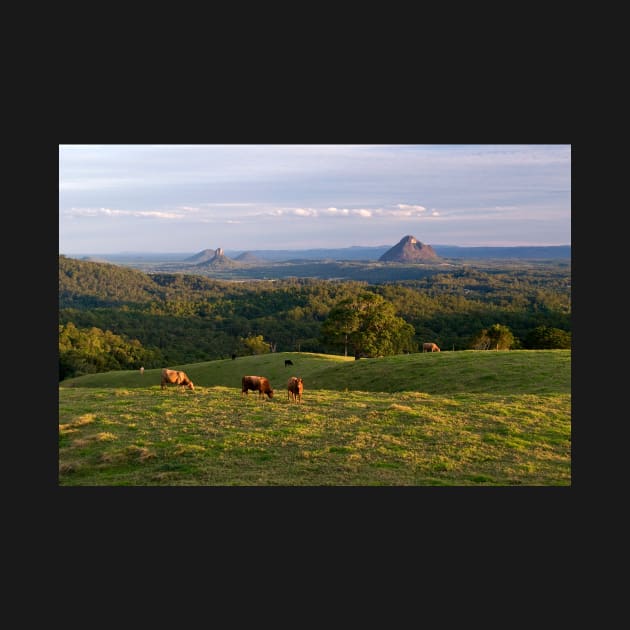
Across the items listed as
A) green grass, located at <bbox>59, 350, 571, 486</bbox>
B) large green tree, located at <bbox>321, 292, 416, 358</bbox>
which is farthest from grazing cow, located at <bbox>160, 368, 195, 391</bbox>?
large green tree, located at <bbox>321, 292, 416, 358</bbox>

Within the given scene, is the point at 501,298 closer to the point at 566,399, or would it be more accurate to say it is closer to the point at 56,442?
the point at 566,399

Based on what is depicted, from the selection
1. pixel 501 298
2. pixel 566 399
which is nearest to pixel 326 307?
pixel 501 298

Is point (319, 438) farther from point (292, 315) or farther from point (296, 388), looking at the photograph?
point (292, 315)

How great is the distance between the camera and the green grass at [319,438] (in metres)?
10.1

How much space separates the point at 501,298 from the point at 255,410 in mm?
82392

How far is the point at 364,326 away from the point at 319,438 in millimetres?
30795

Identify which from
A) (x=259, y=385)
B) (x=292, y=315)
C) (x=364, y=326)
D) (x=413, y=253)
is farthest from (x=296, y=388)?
(x=413, y=253)

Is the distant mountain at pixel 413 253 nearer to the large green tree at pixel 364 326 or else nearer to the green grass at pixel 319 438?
the large green tree at pixel 364 326

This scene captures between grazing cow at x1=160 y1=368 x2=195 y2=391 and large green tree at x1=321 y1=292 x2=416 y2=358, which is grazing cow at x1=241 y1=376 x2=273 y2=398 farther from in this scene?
large green tree at x1=321 y1=292 x2=416 y2=358

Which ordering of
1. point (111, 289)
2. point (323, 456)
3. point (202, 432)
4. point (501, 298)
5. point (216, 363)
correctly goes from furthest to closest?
1. point (111, 289)
2. point (501, 298)
3. point (216, 363)
4. point (202, 432)
5. point (323, 456)

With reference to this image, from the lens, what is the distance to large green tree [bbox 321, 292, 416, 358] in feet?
136

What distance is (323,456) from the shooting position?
10742mm

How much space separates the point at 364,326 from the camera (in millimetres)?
42438

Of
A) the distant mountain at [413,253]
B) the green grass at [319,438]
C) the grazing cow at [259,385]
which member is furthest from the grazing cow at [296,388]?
the distant mountain at [413,253]
